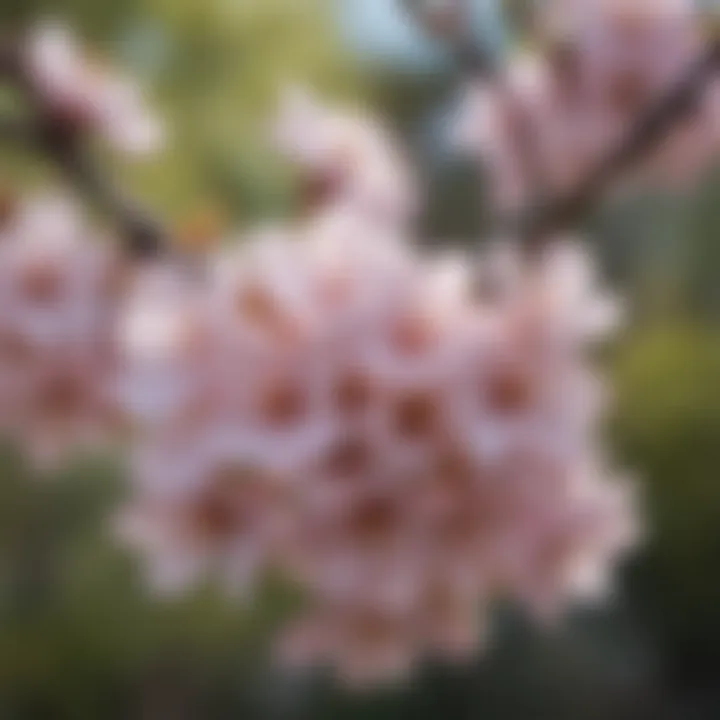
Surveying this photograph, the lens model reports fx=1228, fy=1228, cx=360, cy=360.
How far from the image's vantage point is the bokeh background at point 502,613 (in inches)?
27.2

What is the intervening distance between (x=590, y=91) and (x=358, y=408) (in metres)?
0.24

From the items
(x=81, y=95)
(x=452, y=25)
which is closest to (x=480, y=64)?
(x=452, y=25)

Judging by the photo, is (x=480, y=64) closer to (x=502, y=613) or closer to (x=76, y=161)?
(x=76, y=161)

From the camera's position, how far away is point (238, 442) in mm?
372

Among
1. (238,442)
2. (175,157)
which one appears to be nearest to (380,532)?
(238,442)

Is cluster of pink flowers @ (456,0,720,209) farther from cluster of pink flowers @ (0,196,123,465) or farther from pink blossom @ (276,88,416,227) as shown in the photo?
cluster of pink flowers @ (0,196,123,465)

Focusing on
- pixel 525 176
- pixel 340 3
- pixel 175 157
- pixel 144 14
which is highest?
pixel 144 14

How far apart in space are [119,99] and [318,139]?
0.09 metres

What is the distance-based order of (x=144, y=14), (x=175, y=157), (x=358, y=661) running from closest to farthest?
(x=358, y=661), (x=175, y=157), (x=144, y=14)

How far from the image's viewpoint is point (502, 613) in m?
0.70

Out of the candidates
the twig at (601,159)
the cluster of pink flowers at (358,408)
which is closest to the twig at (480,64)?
the twig at (601,159)

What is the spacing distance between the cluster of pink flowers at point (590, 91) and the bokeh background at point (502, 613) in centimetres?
3

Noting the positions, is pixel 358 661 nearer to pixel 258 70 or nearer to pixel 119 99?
pixel 119 99

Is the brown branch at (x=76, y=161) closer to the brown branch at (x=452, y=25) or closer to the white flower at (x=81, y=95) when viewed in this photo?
the white flower at (x=81, y=95)
